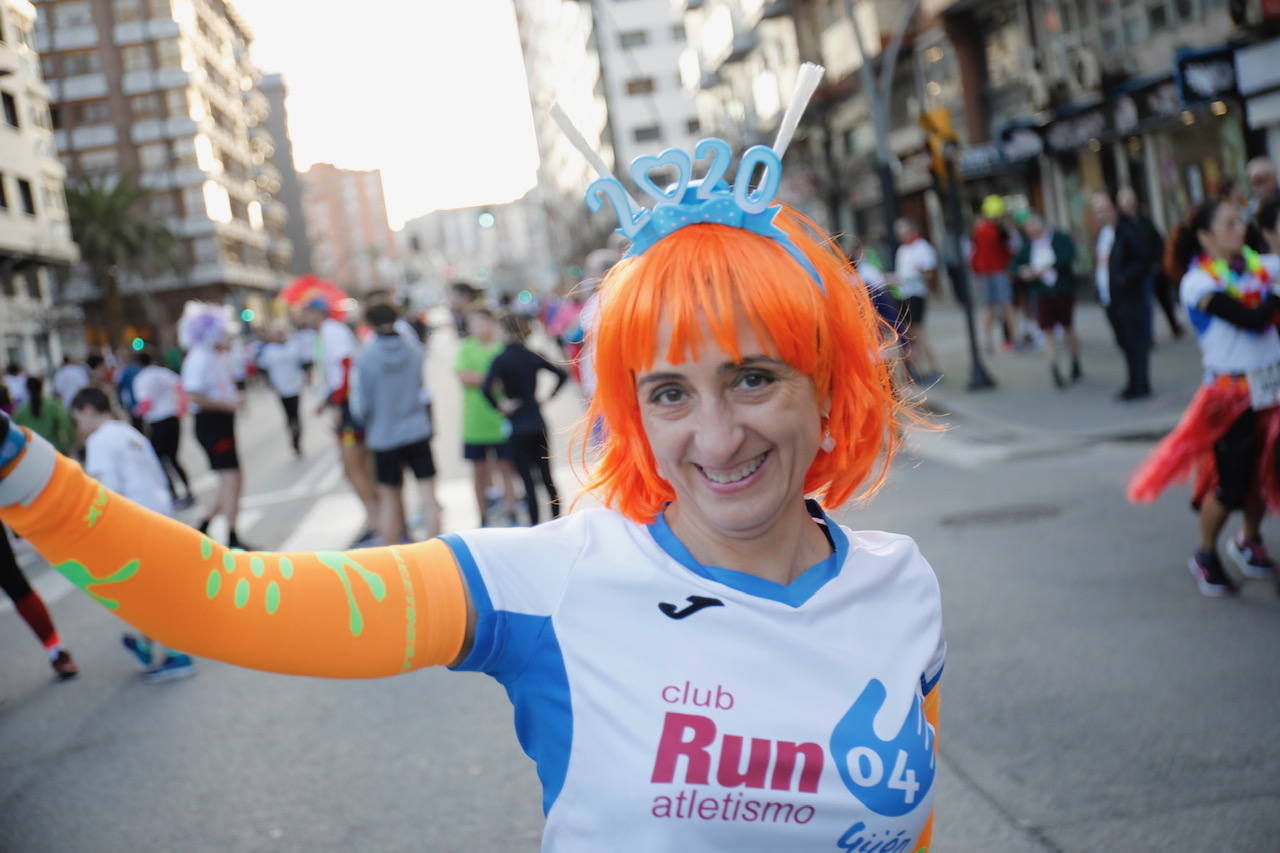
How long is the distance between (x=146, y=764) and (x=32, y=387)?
6214 mm

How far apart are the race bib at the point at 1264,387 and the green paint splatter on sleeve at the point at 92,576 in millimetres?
5714

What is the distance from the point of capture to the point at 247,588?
1.56m

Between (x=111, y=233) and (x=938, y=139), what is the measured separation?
40.2 metres

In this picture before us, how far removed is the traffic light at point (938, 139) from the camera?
15.2m

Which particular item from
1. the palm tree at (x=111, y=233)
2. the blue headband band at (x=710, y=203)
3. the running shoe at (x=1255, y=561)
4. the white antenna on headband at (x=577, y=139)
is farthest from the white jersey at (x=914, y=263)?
the palm tree at (x=111, y=233)

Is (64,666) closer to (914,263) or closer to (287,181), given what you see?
(914,263)

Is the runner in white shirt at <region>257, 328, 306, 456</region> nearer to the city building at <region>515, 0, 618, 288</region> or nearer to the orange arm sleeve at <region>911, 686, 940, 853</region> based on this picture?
the orange arm sleeve at <region>911, 686, 940, 853</region>

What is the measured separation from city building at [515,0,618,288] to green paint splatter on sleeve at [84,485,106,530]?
57.1 m

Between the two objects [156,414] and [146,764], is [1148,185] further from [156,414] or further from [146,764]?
[146,764]

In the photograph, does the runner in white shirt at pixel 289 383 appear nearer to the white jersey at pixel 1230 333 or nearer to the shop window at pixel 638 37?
the white jersey at pixel 1230 333

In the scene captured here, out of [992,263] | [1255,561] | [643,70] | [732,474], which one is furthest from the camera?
[643,70]

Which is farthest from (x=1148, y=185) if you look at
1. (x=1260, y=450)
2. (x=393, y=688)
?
(x=393, y=688)

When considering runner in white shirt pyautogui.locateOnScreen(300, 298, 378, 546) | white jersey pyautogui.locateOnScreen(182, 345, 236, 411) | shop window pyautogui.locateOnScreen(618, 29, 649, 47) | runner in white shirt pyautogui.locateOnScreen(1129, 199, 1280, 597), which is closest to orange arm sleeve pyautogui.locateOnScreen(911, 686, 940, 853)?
runner in white shirt pyautogui.locateOnScreen(1129, 199, 1280, 597)

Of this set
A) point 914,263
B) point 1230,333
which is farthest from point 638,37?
point 1230,333
